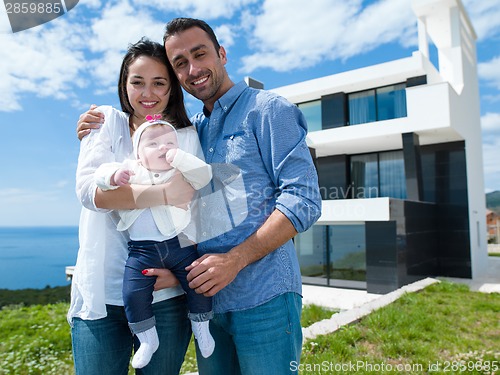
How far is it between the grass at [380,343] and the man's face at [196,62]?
333 centimetres

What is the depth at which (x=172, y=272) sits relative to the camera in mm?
1917

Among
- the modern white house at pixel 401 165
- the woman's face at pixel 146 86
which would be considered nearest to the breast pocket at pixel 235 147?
the woman's face at pixel 146 86

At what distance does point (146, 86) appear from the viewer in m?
2.07

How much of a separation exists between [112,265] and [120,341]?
351mm

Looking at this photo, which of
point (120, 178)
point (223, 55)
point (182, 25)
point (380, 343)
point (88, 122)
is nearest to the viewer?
point (120, 178)

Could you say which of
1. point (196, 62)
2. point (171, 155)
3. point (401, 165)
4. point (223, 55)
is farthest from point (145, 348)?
point (401, 165)

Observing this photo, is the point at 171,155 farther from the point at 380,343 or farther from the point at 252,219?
the point at 380,343

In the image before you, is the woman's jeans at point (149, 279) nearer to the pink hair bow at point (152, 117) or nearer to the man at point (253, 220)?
the man at point (253, 220)

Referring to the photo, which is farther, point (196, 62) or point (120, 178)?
point (196, 62)

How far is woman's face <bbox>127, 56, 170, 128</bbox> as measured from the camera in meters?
2.06

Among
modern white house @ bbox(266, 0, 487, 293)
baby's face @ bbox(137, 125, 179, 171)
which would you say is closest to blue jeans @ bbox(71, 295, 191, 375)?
baby's face @ bbox(137, 125, 179, 171)

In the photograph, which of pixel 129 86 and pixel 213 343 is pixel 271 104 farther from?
pixel 213 343

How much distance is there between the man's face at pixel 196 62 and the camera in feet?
6.78

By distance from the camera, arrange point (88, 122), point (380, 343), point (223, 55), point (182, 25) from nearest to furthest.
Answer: point (88, 122) → point (182, 25) → point (223, 55) → point (380, 343)
